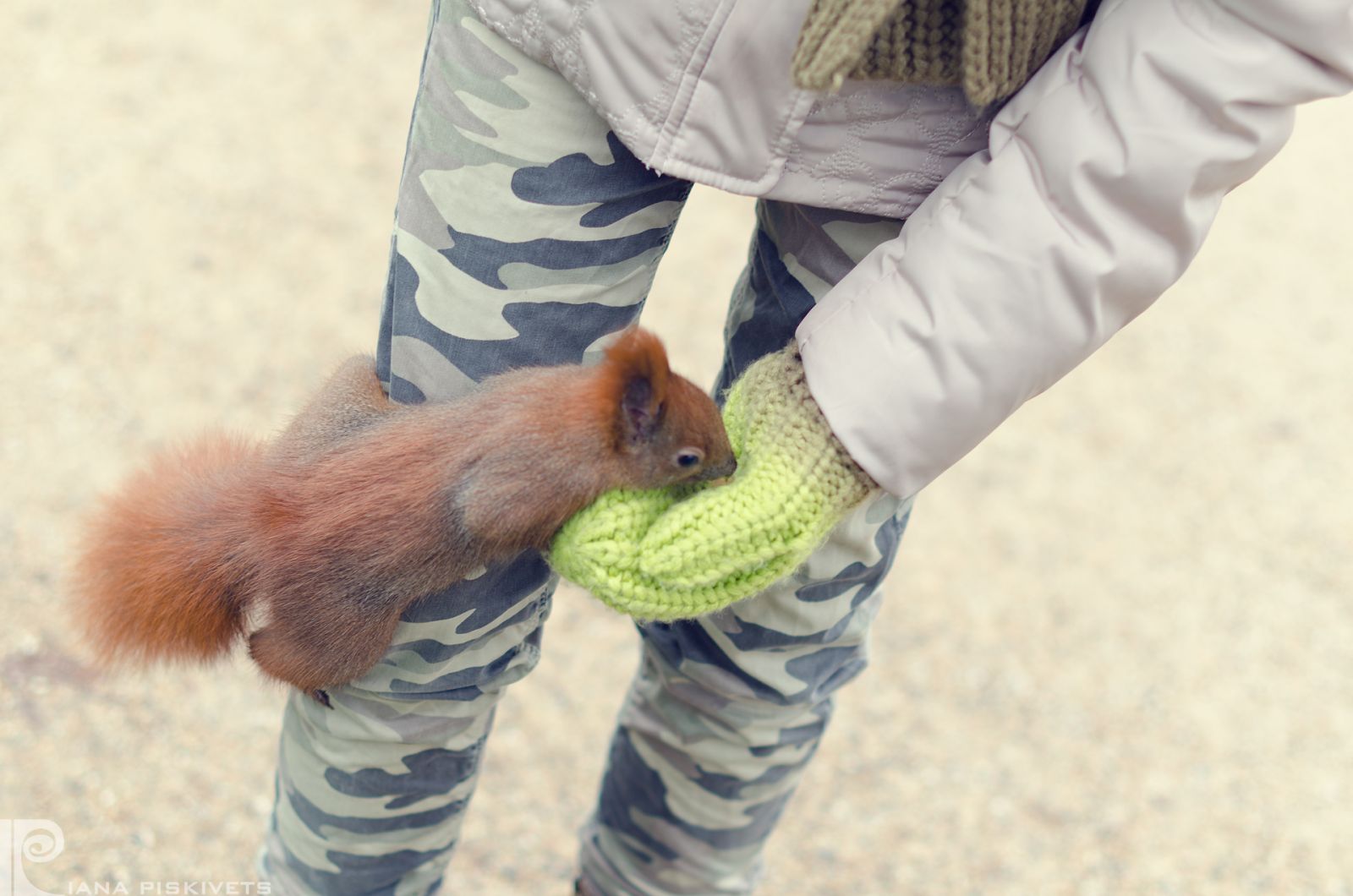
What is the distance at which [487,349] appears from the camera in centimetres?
140

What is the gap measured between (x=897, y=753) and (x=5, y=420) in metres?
2.13

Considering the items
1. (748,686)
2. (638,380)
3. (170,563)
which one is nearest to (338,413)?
(170,563)

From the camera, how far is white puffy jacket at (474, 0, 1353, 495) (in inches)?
46.8

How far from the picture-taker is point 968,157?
1378 mm

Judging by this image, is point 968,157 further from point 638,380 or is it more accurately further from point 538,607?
point 538,607

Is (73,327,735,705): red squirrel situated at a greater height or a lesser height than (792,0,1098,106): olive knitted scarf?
lesser

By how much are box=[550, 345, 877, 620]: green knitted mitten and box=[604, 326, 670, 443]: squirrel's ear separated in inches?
3.8

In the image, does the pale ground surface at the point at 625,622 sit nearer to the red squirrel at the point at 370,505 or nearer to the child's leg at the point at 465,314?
the child's leg at the point at 465,314

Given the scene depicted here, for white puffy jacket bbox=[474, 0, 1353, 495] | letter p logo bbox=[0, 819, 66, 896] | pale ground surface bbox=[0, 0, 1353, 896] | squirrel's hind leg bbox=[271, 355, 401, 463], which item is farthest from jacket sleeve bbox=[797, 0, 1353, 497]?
letter p logo bbox=[0, 819, 66, 896]

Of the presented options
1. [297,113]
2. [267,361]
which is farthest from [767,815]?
[297,113]

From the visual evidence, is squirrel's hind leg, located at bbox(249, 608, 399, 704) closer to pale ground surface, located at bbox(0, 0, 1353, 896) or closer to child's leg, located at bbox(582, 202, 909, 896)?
child's leg, located at bbox(582, 202, 909, 896)

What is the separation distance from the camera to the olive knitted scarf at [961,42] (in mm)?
1182

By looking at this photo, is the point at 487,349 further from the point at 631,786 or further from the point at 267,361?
the point at 267,361

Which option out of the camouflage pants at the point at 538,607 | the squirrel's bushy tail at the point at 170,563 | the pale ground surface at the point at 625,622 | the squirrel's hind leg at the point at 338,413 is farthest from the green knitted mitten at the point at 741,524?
the pale ground surface at the point at 625,622
